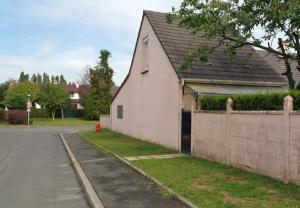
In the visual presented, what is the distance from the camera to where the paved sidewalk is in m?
8.08

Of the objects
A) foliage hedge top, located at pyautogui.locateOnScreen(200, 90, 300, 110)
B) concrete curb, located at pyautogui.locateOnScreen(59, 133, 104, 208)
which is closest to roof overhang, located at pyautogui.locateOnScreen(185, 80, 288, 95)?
foliage hedge top, located at pyautogui.locateOnScreen(200, 90, 300, 110)

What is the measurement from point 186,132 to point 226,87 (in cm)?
260

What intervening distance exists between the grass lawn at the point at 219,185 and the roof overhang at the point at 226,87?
348cm

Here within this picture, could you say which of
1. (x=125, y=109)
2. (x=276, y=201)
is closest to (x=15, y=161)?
(x=276, y=201)

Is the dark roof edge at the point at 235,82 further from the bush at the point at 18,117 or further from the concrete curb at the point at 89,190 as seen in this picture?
the bush at the point at 18,117

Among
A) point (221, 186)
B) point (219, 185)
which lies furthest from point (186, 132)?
point (221, 186)

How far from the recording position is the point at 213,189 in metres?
8.97

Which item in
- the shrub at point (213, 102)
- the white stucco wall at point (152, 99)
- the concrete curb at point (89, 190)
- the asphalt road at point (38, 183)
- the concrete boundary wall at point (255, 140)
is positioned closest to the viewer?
the concrete curb at point (89, 190)

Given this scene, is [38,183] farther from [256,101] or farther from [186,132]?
[186,132]

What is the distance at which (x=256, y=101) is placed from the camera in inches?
446

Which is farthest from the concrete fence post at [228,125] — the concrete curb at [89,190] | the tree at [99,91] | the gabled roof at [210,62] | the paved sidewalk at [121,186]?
the tree at [99,91]

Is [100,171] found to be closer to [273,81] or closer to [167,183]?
[167,183]

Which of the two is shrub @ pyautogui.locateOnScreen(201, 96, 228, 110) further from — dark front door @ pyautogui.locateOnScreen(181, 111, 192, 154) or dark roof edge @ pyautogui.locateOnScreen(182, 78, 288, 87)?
dark roof edge @ pyautogui.locateOnScreen(182, 78, 288, 87)

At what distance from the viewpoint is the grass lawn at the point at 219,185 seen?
306 inches
